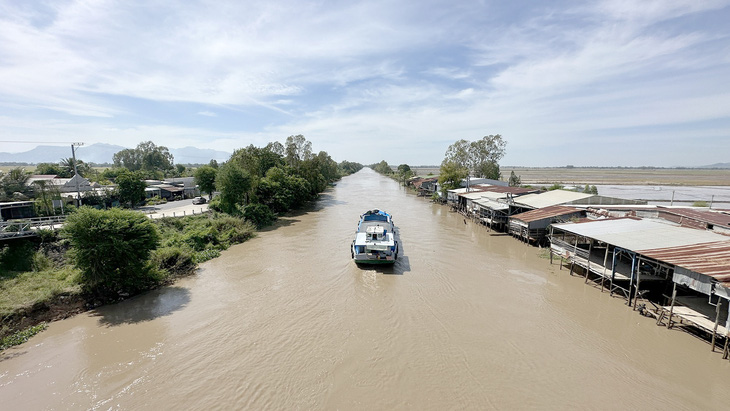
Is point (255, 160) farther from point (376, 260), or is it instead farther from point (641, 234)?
point (641, 234)

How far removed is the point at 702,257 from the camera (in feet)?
34.6

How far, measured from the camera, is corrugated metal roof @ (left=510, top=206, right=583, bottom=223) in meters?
21.0

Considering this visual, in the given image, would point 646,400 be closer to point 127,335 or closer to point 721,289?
point 721,289

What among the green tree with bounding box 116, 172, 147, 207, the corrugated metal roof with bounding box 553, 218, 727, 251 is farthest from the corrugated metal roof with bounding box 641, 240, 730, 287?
the green tree with bounding box 116, 172, 147, 207

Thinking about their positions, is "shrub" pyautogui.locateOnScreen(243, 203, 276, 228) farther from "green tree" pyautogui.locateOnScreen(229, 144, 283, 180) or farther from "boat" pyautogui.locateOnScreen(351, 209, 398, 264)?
"boat" pyautogui.locateOnScreen(351, 209, 398, 264)

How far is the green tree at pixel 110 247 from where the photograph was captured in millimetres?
12836

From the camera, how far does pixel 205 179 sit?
3953cm

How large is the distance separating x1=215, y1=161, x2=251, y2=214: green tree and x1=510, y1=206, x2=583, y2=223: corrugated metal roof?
80.0 feet

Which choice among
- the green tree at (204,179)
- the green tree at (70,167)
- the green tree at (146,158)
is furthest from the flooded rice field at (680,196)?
the green tree at (146,158)

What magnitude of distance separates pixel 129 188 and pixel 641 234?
44.0m

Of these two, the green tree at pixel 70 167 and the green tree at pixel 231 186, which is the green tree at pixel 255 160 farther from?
the green tree at pixel 70 167

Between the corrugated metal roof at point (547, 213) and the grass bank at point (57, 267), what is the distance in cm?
2156

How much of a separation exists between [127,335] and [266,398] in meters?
6.75

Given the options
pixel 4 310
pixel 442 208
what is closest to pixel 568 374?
pixel 4 310
